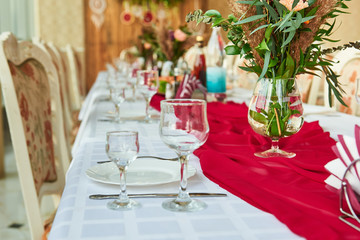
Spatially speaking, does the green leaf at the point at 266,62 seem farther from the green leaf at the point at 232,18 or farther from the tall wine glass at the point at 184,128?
the tall wine glass at the point at 184,128

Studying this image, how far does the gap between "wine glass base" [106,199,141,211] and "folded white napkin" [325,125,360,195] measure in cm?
31

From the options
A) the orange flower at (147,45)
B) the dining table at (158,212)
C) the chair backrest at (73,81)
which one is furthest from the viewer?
the orange flower at (147,45)

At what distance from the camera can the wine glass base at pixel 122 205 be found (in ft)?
2.16

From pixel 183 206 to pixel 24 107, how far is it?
82 centimetres

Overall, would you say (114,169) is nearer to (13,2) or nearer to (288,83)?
(288,83)

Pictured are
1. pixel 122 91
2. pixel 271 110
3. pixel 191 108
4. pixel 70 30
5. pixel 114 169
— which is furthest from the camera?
pixel 70 30

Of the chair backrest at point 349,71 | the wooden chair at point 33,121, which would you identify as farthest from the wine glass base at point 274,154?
the chair backrest at point 349,71

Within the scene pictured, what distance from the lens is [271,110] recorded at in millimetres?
957

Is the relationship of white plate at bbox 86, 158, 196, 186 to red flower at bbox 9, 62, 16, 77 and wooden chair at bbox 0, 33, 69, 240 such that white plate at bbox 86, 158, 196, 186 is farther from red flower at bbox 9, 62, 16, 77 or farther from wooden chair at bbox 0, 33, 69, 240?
red flower at bbox 9, 62, 16, 77

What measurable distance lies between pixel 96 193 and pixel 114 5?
687cm

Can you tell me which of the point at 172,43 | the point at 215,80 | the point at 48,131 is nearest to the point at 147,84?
the point at 48,131

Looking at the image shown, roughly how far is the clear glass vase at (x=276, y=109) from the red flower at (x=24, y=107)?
0.69 metres

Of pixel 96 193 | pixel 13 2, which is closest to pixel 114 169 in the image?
pixel 96 193

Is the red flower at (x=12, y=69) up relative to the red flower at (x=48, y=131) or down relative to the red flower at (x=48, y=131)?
up
